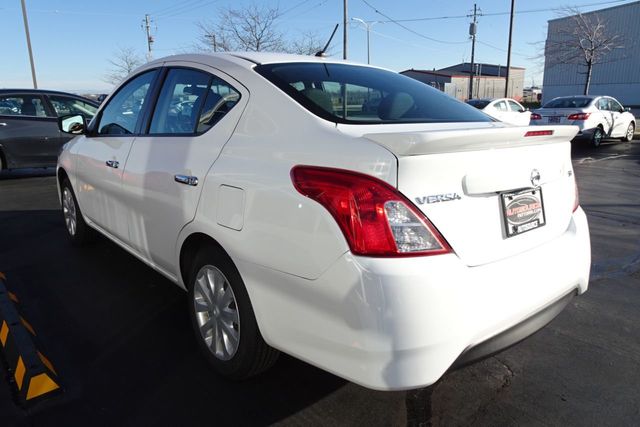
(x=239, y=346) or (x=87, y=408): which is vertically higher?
(x=239, y=346)

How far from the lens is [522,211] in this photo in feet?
6.82

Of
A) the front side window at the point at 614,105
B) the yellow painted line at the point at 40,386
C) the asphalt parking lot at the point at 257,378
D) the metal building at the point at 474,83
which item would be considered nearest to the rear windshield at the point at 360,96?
the asphalt parking lot at the point at 257,378

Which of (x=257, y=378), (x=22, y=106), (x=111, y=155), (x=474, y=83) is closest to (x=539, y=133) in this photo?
(x=257, y=378)

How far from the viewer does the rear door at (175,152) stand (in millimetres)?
2461

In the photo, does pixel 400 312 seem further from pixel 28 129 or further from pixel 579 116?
pixel 579 116

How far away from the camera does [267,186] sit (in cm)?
203

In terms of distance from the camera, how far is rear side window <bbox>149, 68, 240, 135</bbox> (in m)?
2.54

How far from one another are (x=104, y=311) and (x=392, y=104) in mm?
2391

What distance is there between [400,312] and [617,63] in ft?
147

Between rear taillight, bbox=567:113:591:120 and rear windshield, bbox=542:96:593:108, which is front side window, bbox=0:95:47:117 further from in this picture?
rear windshield, bbox=542:96:593:108

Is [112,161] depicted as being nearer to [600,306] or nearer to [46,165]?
[600,306]

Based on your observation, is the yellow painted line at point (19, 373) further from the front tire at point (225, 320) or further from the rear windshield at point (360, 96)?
the rear windshield at point (360, 96)

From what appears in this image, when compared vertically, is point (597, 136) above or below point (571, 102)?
below

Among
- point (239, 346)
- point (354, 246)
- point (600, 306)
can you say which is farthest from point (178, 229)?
point (600, 306)
